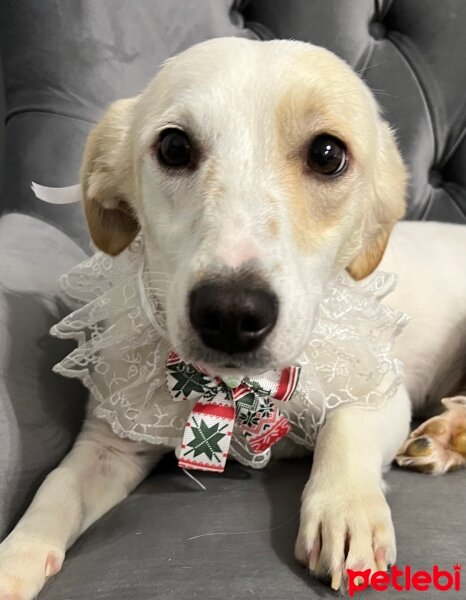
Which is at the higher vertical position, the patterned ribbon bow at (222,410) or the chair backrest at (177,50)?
the chair backrest at (177,50)

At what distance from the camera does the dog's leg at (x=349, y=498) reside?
27.1 inches

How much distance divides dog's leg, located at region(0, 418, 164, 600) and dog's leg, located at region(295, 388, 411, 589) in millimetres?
288

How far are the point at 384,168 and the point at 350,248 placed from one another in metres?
0.15

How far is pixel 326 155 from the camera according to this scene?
833 millimetres

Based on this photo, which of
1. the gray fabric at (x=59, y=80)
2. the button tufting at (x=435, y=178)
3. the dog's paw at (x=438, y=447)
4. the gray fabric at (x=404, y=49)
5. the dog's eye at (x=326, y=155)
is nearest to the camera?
the dog's eye at (x=326, y=155)

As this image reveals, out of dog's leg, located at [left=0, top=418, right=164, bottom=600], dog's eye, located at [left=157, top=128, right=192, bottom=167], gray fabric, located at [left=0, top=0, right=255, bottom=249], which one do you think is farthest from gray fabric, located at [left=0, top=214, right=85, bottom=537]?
dog's eye, located at [left=157, top=128, right=192, bottom=167]

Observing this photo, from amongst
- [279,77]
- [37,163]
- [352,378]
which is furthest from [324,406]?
[37,163]

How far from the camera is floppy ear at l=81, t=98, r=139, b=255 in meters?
0.97

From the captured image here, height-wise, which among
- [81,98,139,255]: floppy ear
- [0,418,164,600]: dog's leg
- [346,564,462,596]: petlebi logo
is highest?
[81,98,139,255]: floppy ear

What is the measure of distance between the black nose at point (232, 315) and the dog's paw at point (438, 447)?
1.25 feet

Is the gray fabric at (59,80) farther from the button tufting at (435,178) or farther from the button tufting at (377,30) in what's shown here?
the button tufting at (435,178)

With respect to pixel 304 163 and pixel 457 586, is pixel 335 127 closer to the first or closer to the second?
pixel 304 163

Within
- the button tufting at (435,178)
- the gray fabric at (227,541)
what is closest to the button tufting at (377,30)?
the button tufting at (435,178)

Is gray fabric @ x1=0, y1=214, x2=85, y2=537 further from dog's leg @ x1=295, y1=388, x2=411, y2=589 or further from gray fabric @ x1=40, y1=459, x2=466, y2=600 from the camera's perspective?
dog's leg @ x1=295, y1=388, x2=411, y2=589
